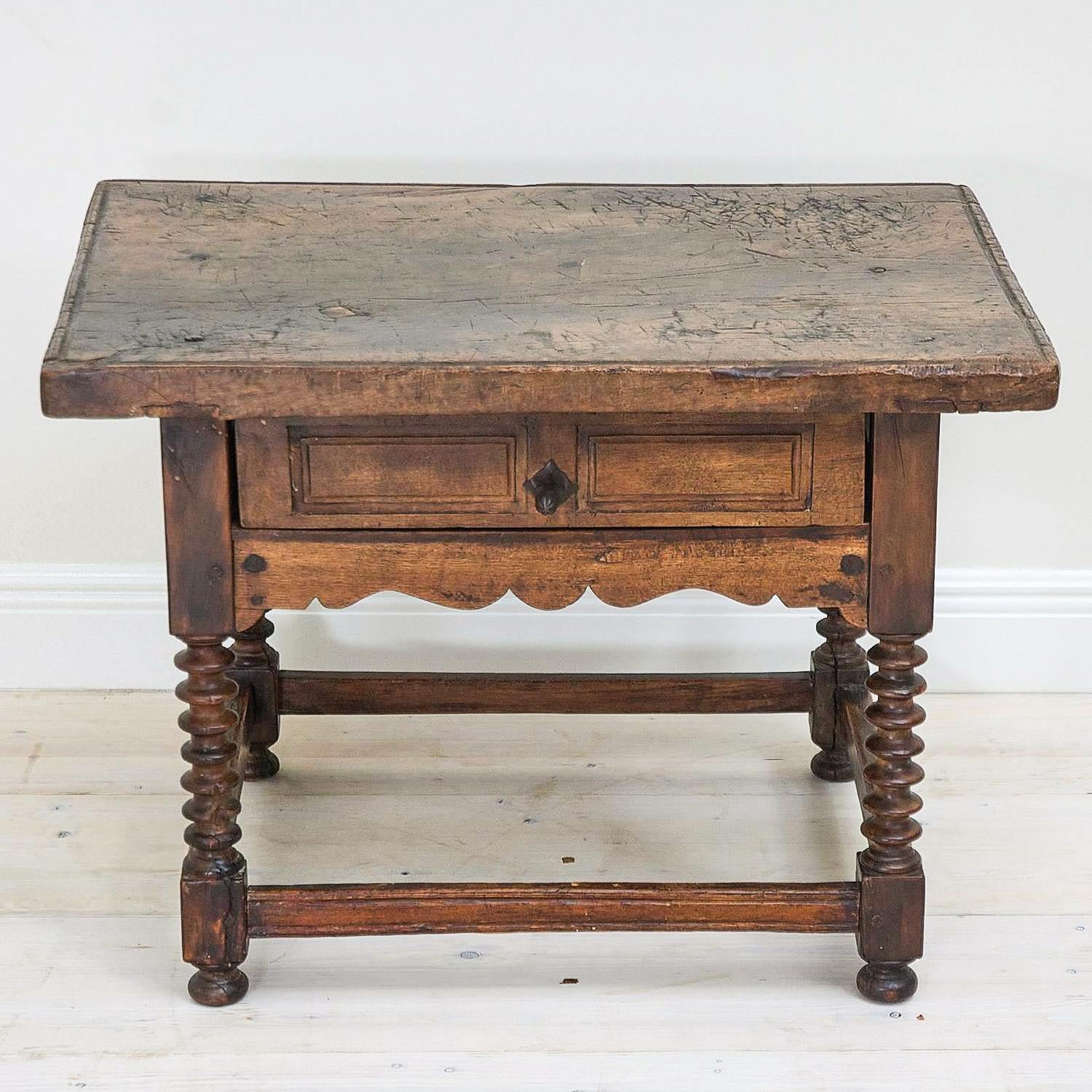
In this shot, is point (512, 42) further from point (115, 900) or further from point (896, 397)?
point (115, 900)

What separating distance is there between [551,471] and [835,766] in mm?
884

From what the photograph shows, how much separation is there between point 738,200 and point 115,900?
4.11 feet

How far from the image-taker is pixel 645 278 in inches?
73.4

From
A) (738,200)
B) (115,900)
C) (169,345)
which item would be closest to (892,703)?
(738,200)

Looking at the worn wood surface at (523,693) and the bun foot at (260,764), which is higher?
the worn wood surface at (523,693)

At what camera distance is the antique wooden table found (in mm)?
1645

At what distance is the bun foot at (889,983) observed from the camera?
1.94m

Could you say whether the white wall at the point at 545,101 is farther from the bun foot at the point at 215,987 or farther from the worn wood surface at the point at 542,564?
the bun foot at the point at 215,987

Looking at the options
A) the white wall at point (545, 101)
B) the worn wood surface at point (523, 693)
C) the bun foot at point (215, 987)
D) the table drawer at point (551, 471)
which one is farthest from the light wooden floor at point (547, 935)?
the white wall at point (545, 101)

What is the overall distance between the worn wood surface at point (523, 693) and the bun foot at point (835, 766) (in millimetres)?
105

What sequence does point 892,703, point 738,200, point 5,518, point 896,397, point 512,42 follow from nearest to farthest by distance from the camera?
point 896,397
point 892,703
point 738,200
point 512,42
point 5,518

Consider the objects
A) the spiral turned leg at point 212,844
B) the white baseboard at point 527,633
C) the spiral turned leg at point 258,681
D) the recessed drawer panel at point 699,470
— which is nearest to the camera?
the recessed drawer panel at point 699,470

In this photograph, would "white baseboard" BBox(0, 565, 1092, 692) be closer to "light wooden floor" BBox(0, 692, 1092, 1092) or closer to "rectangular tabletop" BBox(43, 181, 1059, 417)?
"light wooden floor" BBox(0, 692, 1092, 1092)

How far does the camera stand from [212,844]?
190cm
